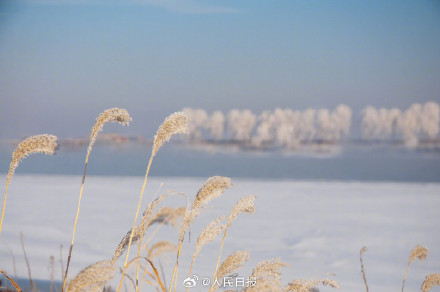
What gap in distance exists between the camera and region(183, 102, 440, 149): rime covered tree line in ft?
22.3

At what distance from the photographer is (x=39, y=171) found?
10.3 m

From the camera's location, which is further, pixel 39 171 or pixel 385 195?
pixel 39 171

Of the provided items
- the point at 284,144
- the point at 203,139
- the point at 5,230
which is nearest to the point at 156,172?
the point at 203,139

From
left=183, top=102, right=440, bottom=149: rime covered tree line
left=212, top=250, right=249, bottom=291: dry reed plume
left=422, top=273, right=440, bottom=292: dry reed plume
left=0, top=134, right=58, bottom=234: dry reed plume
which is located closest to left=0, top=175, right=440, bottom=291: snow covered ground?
left=183, top=102, right=440, bottom=149: rime covered tree line

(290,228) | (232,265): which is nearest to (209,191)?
(232,265)

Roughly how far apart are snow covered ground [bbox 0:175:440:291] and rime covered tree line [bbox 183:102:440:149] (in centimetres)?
88

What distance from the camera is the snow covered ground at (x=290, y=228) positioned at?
4102 millimetres

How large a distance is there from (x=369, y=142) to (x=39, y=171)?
6925mm

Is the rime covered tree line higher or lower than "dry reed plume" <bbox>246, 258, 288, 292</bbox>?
higher

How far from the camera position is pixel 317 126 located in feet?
23.8

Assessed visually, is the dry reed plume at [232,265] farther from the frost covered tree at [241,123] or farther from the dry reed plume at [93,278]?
the frost covered tree at [241,123]

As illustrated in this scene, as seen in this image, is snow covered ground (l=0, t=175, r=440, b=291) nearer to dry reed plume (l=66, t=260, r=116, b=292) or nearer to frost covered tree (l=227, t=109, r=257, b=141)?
frost covered tree (l=227, t=109, r=257, b=141)

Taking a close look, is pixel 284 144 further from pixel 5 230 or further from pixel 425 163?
pixel 5 230

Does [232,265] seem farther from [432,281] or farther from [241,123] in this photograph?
[241,123]
